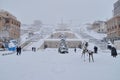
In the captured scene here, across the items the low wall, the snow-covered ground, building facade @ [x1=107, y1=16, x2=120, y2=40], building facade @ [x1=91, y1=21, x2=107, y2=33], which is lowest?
the snow-covered ground

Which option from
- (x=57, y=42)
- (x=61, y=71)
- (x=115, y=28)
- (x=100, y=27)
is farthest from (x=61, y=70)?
(x=100, y=27)

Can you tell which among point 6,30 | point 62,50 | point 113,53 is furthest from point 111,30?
point 113,53

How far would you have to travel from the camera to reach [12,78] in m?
9.70

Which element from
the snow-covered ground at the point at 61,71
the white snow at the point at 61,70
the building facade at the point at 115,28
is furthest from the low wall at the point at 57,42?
the snow-covered ground at the point at 61,71

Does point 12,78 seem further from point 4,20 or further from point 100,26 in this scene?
point 100,26

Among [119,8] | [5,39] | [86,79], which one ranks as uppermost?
[119,8]

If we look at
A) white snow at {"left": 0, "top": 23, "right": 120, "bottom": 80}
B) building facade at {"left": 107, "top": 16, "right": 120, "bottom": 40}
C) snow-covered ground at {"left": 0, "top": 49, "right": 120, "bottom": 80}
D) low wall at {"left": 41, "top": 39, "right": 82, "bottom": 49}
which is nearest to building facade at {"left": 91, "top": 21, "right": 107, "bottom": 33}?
building facade at {"left": 107, "top": 16, "right": 120, "bottom": 40}

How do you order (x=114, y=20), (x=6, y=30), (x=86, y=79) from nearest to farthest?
(x=86, y=79)
(x=6, y=30)
(x=114, y=20)

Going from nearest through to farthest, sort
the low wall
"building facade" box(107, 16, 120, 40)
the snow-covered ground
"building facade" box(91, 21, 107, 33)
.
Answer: the snow-covered ground → "building facade" box(107, 16, 120, 40) → the low wall → "building facade" box(91, 21, 107, 33)

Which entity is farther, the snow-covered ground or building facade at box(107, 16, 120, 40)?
building facade at box(107, 16, 120, 40)

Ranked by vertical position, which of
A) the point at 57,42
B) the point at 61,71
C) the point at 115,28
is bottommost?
the point at 61,71

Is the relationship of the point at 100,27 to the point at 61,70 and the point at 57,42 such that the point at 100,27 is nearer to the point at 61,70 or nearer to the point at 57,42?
the point at 57,42

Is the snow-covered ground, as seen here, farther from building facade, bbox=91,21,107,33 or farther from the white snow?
building facade, bbox=91,21,107,33

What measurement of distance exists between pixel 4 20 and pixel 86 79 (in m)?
56.2
